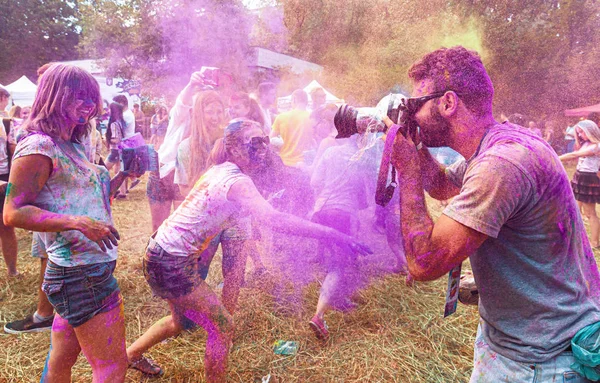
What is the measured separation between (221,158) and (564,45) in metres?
17.1

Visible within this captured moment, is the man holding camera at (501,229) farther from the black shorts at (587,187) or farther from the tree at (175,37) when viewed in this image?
the tree at (175,37)

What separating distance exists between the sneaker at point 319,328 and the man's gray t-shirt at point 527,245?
5.70 feet

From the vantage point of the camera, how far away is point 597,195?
5363 millimetres

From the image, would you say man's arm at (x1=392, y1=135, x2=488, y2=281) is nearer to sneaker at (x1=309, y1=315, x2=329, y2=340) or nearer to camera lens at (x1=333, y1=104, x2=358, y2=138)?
camera lens at (x1=333, y1=104, x2=358, y2=138)

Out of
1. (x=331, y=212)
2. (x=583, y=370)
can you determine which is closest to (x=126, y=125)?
(x=331, y=212)

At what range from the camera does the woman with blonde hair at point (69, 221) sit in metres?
1.58

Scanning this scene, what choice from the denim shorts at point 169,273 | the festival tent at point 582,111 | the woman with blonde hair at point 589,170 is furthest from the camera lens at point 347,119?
the festival tent at point 582,111

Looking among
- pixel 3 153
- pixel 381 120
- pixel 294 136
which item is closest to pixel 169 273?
pixel 381 120

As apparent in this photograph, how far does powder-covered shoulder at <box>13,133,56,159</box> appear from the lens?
1578 millimetres

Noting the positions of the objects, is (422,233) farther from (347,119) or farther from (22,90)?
(22,90)

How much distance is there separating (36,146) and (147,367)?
1639 mm

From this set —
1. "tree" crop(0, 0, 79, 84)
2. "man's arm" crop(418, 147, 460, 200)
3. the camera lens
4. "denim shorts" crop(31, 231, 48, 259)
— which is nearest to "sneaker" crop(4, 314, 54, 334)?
"denim shorts" crop(31, 231, 48, 259)

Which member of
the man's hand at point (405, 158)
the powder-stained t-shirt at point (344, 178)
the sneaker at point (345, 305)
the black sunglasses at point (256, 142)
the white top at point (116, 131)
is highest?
the man's hand at point (405, 158)

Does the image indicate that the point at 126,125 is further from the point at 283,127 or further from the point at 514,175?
the point at 514,175
